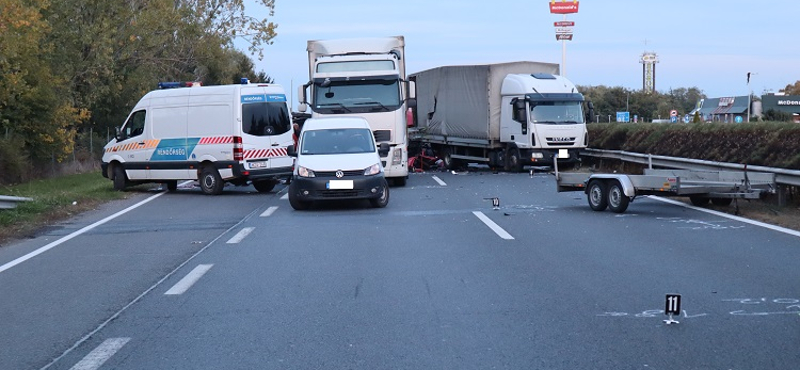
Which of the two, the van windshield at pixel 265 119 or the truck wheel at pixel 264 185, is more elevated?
the van windshield at pixel 265 119

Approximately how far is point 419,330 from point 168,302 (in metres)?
2.67

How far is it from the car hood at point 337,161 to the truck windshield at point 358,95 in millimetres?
5694

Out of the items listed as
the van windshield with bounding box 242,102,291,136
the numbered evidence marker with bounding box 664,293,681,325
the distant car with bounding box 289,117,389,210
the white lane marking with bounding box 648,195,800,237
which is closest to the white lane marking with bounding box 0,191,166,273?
the van windshield with bounding box 242,102,291,136

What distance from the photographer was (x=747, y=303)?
8281mm

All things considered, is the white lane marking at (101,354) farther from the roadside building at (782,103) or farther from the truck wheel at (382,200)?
the roadside building at (782,103)

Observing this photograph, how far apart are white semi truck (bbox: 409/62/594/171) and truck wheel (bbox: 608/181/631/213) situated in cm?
1374

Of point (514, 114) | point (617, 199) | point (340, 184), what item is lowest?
point (617, 199)

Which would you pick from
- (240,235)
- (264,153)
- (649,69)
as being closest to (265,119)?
(264,153)

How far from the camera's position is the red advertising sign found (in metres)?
73.2

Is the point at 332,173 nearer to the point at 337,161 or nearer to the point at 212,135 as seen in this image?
the point at 337,161

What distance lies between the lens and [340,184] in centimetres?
1789

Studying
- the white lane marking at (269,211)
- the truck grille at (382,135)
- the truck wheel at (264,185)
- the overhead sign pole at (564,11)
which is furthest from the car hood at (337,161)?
the overhead sign pole at (564,11)

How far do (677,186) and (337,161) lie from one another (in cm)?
652

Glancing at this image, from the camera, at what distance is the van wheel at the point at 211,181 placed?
22859 millimetres
